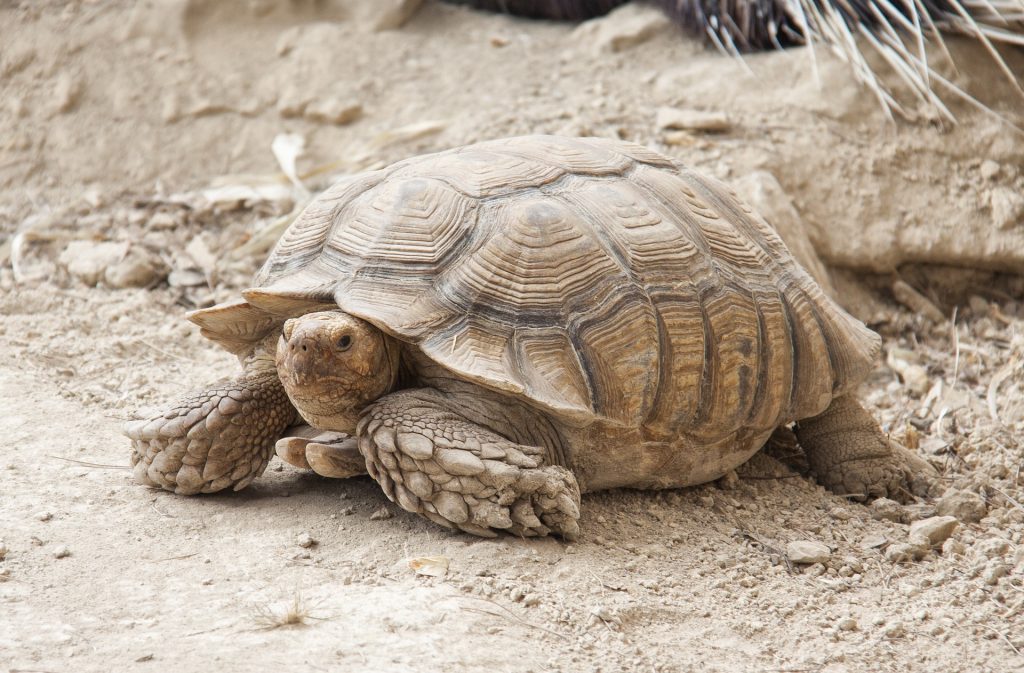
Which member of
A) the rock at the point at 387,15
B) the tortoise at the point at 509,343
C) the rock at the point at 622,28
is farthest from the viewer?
the rock at the point at 387,15

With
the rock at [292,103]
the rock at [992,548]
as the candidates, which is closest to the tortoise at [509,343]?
the rock at [992,548]

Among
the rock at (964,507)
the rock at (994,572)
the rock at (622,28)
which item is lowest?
the rock at (964,507)

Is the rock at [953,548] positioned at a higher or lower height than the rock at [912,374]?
higher

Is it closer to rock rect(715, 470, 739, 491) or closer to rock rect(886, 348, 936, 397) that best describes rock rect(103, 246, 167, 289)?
rock rect(715, 470, 739, 491)

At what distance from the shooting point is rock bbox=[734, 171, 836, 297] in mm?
4984

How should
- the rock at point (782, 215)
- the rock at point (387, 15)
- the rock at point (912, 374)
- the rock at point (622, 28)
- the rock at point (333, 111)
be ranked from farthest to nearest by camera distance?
1. the rock at point (387, 15)
2. the rock at point (622, 28)
3. the rock at point (333, 111)
4. the rock at point (782, 215)
5. the rock at point (912, 374)

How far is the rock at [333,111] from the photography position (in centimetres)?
613

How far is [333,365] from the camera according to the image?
9.43 ft

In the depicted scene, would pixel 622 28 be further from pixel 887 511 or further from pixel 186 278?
pixel 887 511

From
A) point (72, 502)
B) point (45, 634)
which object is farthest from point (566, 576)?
point (72, 502)

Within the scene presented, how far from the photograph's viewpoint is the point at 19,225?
18.4ft

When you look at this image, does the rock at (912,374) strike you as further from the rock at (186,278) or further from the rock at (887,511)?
the rock at (186,278)

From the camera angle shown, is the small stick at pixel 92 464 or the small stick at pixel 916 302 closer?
the small stick at pixel 92 464

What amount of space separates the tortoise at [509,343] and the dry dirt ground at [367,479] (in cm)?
17
